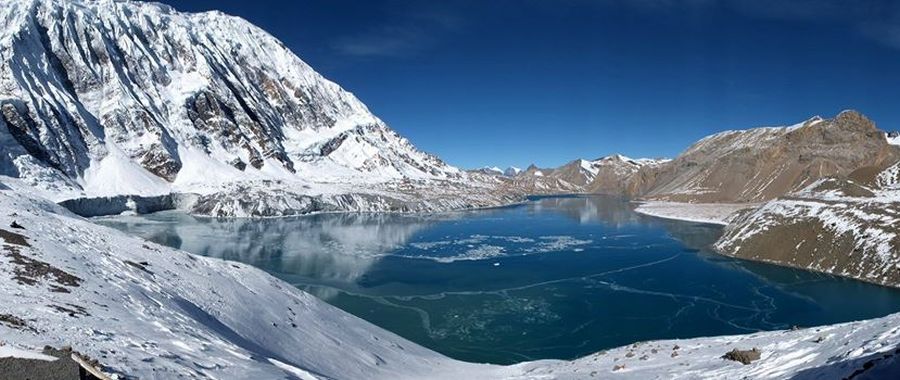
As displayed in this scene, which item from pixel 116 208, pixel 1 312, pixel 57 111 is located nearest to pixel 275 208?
pixel 116 208

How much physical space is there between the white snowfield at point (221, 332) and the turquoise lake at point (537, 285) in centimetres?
1289

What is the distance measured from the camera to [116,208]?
138 m

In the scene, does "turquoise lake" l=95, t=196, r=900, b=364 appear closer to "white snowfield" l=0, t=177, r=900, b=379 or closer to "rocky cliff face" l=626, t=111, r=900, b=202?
"white snowfield" l=0, t=177, r=900, b=379

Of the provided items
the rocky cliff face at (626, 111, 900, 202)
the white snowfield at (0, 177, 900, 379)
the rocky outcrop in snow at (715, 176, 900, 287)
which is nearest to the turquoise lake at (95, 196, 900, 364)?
the rocky outcrop in snow at (715, 176, 900, 287)

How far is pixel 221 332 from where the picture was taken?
19.1 metres

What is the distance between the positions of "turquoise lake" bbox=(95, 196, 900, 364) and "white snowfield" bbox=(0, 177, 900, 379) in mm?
12889

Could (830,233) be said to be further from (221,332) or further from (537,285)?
(221,332)

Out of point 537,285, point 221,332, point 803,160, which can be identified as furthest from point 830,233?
point 803,160

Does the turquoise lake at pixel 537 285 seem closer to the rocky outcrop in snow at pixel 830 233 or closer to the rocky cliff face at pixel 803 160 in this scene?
the rocky outcrop in snow at pixel 830 233

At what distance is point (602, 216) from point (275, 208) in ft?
301

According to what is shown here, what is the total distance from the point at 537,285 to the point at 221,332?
45.4 m

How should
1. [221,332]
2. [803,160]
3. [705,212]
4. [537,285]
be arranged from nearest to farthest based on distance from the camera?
[221,332] → [537,285] → [705,212] → [803,160]

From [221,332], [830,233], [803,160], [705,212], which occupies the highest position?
[803,160]

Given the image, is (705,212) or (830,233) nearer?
(830,233)
